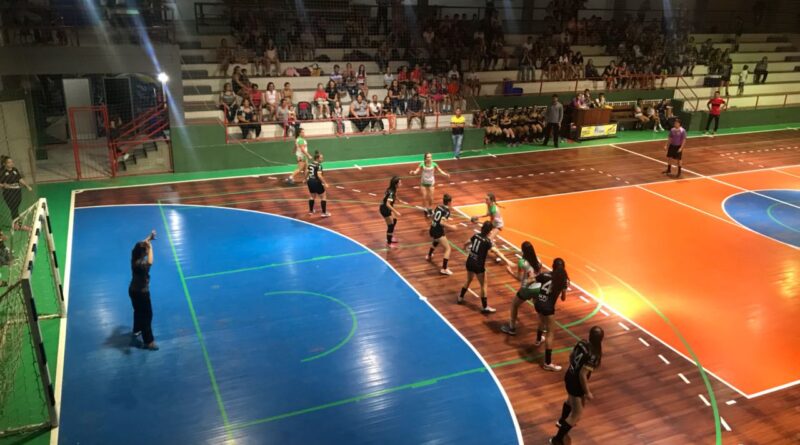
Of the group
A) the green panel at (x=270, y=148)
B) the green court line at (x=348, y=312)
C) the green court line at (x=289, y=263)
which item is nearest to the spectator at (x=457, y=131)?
the green panel at (x=270, y=148)

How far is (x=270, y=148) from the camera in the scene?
66.6 feet

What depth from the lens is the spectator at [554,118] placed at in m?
23.5

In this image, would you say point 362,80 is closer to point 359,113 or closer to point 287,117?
point 359,113

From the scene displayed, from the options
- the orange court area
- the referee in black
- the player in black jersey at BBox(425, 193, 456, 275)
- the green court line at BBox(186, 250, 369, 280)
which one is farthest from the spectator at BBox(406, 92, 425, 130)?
the referee in black

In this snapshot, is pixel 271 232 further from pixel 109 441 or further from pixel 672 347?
pixel 672 347

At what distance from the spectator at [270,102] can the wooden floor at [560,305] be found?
3.40 meters

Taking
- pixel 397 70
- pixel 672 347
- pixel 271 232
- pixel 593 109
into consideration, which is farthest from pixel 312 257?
pixel 593 109

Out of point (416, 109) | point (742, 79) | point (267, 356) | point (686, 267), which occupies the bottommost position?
point (267, 356)

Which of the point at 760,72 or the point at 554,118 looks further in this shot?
the point at 760,72

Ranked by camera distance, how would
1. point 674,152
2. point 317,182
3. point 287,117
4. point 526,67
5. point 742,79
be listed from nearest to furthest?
point 317,182, point 674,152, point 287,117, point 526,67, point 742,79

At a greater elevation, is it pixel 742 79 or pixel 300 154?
pixel 742 79

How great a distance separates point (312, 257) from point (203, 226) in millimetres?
3340

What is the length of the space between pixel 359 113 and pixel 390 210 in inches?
386

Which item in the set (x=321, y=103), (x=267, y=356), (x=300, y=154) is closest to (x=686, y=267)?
(x=267, y=356)
